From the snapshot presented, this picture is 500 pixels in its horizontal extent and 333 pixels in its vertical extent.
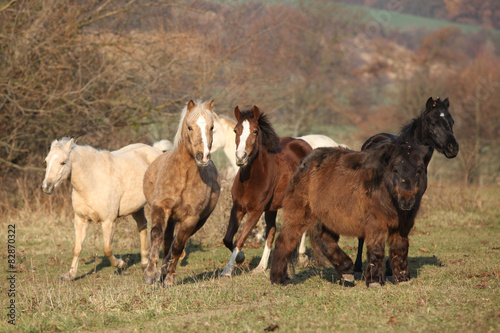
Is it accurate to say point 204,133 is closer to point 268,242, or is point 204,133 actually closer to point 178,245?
point 178,245

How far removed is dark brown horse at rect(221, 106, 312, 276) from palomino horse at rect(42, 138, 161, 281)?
1.98 meters

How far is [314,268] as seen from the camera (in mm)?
8297

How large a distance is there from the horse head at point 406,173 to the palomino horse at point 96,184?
4603 millimetres

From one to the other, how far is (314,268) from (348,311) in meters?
3.35

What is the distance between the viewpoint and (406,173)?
5.72 meters

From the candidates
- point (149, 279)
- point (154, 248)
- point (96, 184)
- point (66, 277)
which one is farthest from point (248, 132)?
point (66, 277)

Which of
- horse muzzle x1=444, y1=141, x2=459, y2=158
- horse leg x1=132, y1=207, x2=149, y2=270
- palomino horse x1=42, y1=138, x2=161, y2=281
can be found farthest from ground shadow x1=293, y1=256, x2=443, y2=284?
palomino horse x1=42, y1=138, x2=161, y2=281

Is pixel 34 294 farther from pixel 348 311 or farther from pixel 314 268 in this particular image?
pixel 314 268

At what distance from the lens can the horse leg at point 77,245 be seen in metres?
8.04

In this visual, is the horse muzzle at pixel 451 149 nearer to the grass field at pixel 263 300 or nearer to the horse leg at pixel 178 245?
the grass field at pixel 263 300

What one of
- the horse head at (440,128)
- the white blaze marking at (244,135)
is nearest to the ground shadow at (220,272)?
the white blaze marking at (244,135)

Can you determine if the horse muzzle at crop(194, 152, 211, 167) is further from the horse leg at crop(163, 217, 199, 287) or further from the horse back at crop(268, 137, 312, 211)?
the horse back at crop(268, 137, 312, 211)

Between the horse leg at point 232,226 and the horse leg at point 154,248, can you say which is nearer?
the horse leg at point 154,248

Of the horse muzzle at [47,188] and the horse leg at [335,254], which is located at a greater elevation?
the horse muzzle at [47,188]
